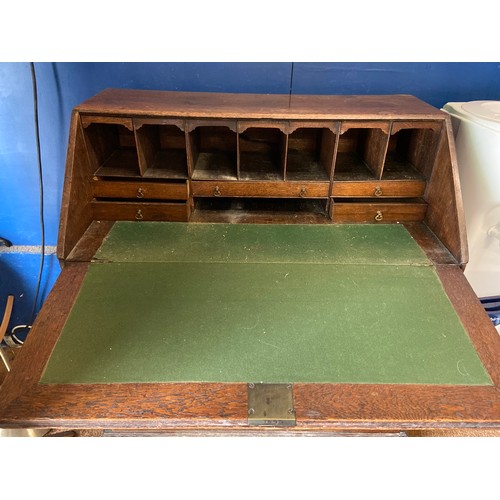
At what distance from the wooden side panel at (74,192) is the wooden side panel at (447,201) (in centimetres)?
129

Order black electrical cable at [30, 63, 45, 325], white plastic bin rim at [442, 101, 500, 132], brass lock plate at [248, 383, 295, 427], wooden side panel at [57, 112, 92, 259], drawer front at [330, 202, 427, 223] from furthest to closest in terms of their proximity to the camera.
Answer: black electrical cable at [30, 63, 45, 325], drawer front at [330, 202, 427, 223], white plastic bin rim at [442, 101, 500, 132], wooden side panel at [57, 112, 92, 259], brass lock plate at [248, 383, 295, 427]

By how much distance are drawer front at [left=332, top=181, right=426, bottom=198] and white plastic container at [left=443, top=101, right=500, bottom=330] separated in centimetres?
22

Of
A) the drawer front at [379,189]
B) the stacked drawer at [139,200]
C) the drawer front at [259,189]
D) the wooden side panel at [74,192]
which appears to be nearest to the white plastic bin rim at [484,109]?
the drawer front at [379,189]

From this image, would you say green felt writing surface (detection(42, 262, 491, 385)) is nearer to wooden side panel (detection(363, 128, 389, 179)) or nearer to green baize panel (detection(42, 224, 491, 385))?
green baize panel (detection(42, 224, 491, 385))

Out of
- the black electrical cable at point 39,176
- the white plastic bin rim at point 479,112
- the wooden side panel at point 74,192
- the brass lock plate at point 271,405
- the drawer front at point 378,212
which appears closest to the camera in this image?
the brass lock plate at point 271,405

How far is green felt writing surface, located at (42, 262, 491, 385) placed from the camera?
35.4 inches

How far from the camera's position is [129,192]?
1429 millimetres

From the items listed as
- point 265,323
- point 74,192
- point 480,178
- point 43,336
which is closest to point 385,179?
point 480,178

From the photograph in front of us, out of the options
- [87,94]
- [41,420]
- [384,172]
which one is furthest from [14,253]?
[384,172]

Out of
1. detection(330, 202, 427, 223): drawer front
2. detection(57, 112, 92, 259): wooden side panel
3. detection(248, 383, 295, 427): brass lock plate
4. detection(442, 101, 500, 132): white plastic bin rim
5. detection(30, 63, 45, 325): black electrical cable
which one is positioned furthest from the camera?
detection(30, 63, 45, 325): black electrical cable

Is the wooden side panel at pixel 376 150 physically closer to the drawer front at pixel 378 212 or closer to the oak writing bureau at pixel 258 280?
the oak writing bureau at pixel 258 280

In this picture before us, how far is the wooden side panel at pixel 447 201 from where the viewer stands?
1.26 metres

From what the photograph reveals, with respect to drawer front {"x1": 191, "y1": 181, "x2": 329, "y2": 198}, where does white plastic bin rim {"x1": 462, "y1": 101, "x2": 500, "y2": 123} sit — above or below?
above

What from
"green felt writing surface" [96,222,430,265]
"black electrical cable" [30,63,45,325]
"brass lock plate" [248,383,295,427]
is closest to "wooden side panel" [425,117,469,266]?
"green felt writing surface" [96,222,430,265]
